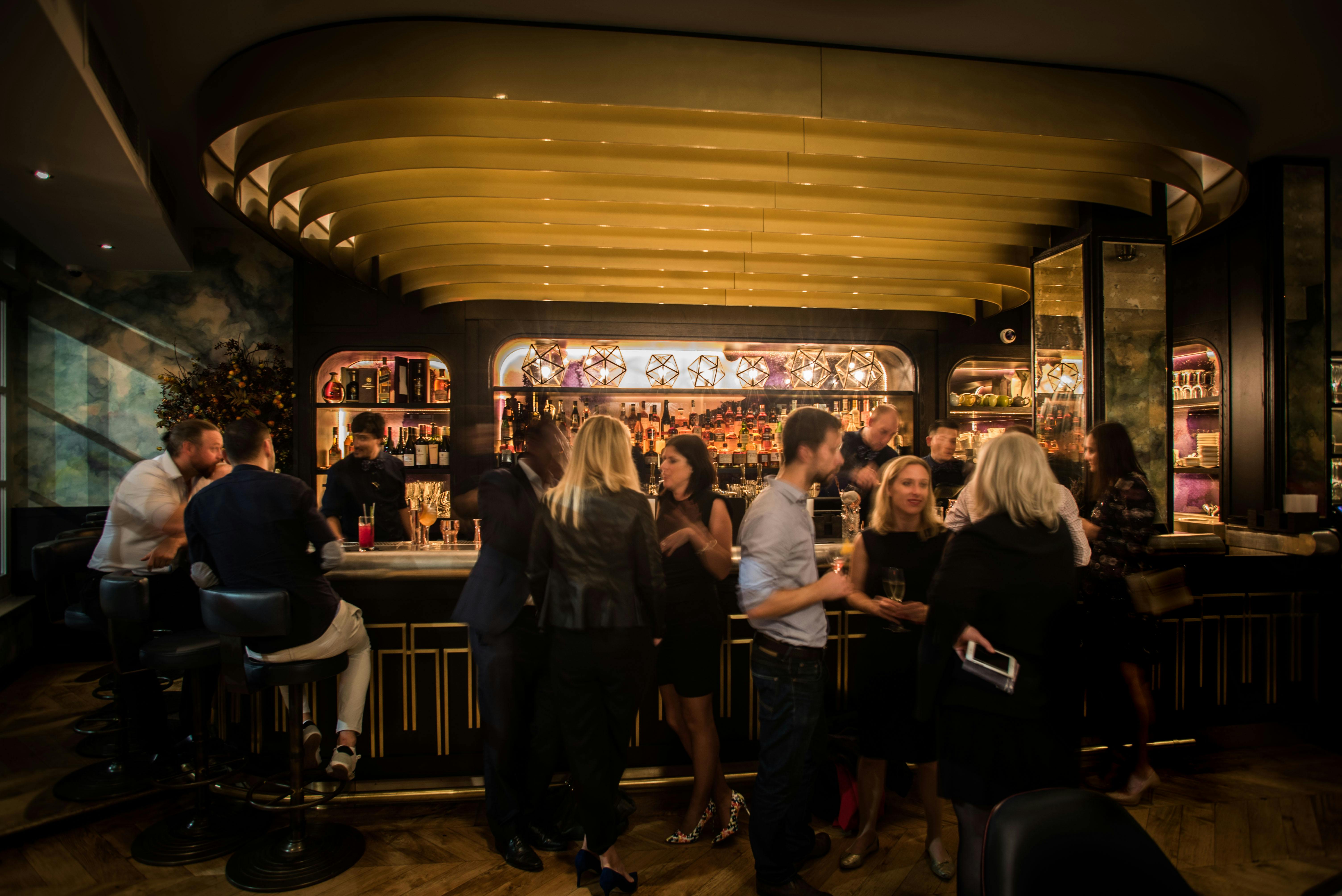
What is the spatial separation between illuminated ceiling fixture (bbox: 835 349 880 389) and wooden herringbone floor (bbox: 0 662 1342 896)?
4.17 m

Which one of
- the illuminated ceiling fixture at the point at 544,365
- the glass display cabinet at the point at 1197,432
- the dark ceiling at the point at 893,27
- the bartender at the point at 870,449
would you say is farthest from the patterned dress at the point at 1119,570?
the illuminated ceiling fixture at the point at 544,365

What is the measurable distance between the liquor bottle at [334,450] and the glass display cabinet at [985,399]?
5.65 m

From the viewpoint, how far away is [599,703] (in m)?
2.30

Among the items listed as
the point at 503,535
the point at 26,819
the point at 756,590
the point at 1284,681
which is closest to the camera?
the point at 756,590

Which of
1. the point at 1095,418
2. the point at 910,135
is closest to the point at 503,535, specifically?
the point at 910,135

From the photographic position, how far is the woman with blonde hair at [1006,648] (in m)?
1.84

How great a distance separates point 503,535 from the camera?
2.43 metres

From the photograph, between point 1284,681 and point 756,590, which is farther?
point 1284,681

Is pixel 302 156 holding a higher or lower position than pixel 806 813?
higher

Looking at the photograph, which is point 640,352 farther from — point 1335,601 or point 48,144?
point 1335,601

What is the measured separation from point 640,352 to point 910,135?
3.57 m

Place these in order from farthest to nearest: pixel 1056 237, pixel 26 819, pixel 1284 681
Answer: pixel 1056 237 < pixel 1284 681 < pixel 26 819

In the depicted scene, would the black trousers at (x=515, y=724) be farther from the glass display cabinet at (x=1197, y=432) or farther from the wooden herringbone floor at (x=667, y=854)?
the glass display cabinet at (x=1197, y=432)

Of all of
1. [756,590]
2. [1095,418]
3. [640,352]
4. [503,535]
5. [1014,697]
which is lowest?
[1014,697]
